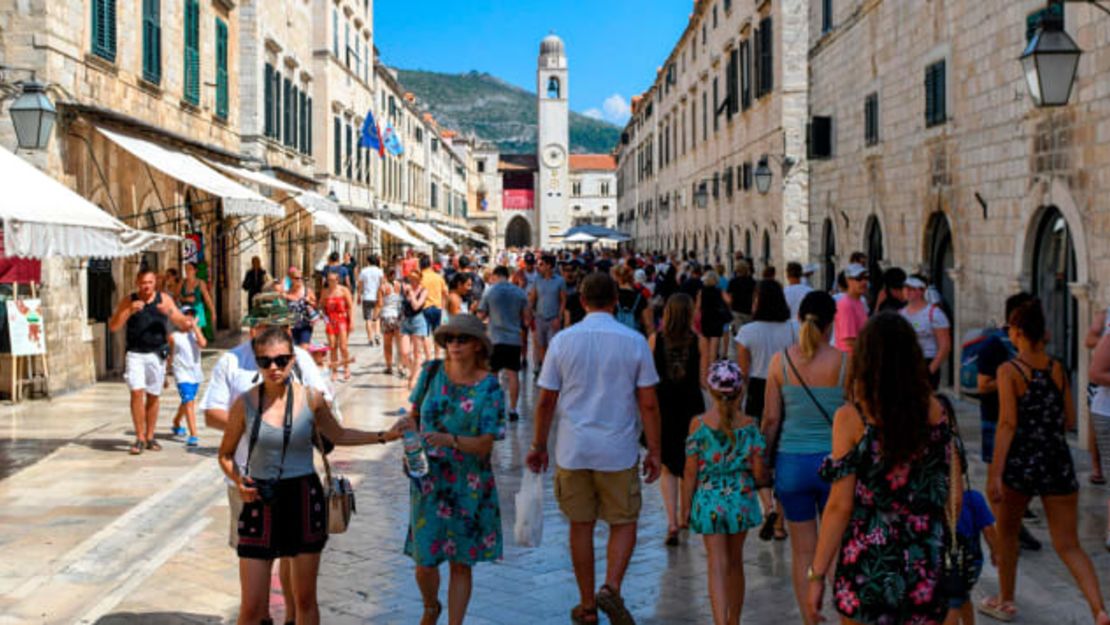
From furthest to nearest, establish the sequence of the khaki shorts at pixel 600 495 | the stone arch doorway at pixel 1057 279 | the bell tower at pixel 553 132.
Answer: the bell tower at pixel 553 132 → the stone arch doorway at pixel 1057 279 → the khaki shorts at pixel 600 495

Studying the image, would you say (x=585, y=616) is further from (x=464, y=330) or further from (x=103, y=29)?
(x=103, y=29)

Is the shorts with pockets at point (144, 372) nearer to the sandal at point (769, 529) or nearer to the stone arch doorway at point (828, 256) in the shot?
the sandal at point (769, 529)

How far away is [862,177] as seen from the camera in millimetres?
17969

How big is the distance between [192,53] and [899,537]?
59.4ft

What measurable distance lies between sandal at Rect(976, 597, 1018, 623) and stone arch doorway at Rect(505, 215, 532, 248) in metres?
108

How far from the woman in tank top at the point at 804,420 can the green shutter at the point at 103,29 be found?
474 inches

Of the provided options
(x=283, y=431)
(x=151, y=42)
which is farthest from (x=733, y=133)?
(x=283, y=431)

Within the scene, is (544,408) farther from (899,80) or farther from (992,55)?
(899,80)

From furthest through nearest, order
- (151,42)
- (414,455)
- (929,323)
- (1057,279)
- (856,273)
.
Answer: (151,42) < (1057,279) < (856,273) < (929,323) < (414,455)

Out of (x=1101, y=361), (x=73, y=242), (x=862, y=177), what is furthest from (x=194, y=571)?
(x=862, y=177)

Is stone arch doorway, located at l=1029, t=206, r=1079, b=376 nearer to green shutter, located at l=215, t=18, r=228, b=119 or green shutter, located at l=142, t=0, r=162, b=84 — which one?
green shutter, located at l=142, t=0, r=162, b=84

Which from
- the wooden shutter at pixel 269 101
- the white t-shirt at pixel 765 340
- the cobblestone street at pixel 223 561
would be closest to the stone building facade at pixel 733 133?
the wooden shutter at pixel 269 101

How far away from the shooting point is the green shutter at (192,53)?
19234 millimetres

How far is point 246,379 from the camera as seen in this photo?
5.66 meters
